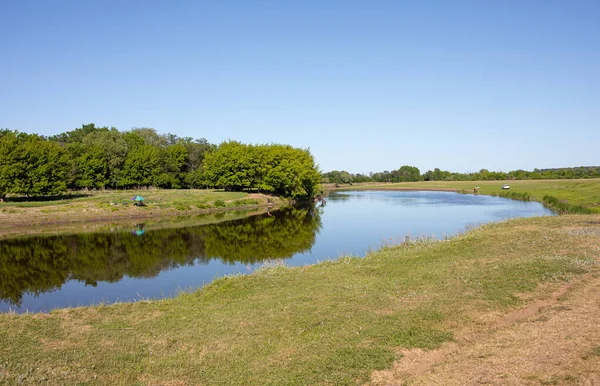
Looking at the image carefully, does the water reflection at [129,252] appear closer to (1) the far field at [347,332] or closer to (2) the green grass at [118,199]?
(1) the far field at [347,332]

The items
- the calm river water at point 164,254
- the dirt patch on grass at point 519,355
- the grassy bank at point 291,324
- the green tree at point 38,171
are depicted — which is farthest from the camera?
the green tree at point 38,171

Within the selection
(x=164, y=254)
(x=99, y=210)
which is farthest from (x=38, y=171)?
(x=164, y=254)

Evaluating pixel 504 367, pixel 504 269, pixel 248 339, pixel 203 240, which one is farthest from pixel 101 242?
pixel 504 367

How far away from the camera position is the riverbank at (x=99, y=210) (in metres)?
49.7

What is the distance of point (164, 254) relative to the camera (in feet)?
112

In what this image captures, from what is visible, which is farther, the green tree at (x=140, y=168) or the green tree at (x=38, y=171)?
the green tree at (x=140, y=168)

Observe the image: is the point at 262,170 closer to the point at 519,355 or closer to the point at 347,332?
the point at 347,332

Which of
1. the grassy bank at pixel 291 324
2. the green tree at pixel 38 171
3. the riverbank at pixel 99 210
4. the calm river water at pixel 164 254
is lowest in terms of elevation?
the calm river water at pixel 164 254

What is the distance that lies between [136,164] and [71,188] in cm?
1335

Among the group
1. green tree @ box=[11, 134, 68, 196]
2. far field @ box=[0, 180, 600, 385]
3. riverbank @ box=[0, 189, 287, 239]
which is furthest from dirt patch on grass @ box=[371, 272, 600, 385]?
green tree @ box=[11, 134, 68, 196]

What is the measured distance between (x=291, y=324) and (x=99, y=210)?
53.8 metres

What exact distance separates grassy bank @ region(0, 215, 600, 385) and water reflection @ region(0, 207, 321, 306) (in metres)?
11.2

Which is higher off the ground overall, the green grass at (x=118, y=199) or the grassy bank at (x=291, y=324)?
the green grass at (x=118, y=199)

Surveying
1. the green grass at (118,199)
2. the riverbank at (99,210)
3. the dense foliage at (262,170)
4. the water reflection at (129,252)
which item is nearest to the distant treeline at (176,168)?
the dense foliage at (262,170)
